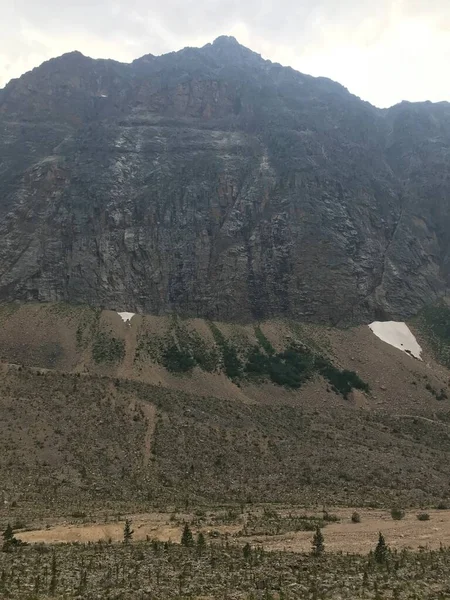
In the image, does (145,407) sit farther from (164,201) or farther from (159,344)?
(164,201)

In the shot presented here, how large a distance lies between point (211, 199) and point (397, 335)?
4228 centimetres

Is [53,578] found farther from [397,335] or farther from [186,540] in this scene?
[397,335]

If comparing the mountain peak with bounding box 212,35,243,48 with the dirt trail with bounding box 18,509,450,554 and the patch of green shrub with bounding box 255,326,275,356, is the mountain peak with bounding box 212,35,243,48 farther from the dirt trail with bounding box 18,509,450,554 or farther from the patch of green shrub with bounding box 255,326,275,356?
the dirt trail with bounding box 18,509,450,554

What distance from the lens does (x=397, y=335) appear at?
73688 mm

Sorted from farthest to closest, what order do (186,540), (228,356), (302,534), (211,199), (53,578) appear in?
(211,199)
(228,356)
(302,534)
(186,540)
(53,578)

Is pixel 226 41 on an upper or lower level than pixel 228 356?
upper

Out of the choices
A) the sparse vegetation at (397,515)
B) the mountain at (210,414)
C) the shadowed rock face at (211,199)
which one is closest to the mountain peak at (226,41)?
the shadowed rock face at (211,199)

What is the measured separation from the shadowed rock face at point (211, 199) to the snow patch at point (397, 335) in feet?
9.27

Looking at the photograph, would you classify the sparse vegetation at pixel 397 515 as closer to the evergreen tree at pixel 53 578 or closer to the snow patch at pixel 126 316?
the evergreen tree at pixel 53 578

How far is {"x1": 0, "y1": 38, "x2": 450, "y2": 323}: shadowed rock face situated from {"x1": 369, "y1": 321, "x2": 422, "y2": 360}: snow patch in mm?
2827

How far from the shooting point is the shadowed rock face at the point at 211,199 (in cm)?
7950

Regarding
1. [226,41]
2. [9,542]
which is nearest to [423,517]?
[9,542]

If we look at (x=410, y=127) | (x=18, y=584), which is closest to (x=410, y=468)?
(x=18, y=584)

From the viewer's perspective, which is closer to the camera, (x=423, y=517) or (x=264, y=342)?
(x=423, y=517)
